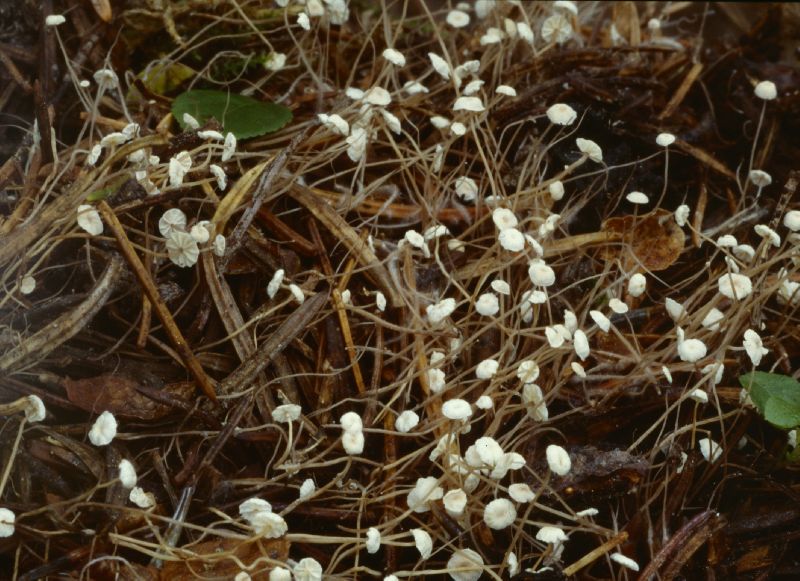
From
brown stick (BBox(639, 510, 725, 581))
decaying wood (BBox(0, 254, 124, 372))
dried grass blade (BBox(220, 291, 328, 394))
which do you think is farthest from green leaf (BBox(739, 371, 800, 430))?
decaying wood (BBox(0, 254, 124, 372))

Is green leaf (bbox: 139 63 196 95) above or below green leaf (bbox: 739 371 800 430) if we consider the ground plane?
above

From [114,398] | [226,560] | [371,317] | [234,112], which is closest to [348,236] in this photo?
[371,317]

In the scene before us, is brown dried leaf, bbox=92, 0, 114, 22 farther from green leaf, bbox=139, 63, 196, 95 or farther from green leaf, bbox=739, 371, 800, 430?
green leaf, bbox=739, 371, 800, 430

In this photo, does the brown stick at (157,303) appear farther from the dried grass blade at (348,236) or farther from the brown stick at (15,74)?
the brown stick at (15,74)

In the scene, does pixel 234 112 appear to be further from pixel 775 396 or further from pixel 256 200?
pixel 775 396

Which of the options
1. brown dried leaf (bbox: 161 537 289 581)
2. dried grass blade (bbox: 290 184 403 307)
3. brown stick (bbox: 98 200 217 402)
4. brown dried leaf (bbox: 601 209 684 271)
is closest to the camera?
brown dried leaf (bbox: 161 537 289 581)

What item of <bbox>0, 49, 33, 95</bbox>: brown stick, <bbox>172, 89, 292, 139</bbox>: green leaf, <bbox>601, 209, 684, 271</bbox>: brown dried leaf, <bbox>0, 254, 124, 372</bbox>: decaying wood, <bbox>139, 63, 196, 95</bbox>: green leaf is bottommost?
<bbox>601, 209, 684, 271</bbox>: brown dried leaf

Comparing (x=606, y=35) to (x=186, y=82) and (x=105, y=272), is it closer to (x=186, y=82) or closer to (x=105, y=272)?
(x=186, y=82)
